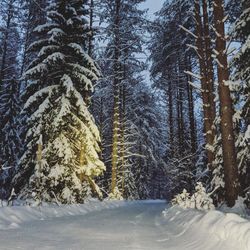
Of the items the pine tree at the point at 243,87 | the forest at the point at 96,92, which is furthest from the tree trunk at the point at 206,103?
the pine tree at the point at 243,87

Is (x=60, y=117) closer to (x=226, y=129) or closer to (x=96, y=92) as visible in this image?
(x=226, y=129)

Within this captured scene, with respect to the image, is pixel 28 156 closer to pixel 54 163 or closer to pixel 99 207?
pixel 54 163

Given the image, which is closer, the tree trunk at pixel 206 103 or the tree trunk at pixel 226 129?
the tree trunk at pixel 226 129

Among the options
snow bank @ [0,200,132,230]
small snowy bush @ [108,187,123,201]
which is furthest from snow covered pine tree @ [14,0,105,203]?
small snowy bush @ [108,187,123,201]

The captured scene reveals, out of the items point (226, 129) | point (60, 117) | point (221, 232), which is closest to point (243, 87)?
point (226, 129)

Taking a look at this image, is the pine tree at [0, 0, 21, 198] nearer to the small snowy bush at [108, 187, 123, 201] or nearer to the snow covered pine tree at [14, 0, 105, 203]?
the small snowy bush at [108, 187, 123, 201]

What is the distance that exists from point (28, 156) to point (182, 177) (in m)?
13.4

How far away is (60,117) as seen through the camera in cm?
1641

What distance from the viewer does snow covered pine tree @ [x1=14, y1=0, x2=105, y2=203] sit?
16328mm

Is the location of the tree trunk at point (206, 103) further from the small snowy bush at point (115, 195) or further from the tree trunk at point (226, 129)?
the small snowy bush at point (115, 195)

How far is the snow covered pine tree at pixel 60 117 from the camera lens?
16.3 metres

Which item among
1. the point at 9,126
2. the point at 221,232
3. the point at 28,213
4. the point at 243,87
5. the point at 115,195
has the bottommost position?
the point at 115,195

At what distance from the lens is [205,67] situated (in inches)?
620

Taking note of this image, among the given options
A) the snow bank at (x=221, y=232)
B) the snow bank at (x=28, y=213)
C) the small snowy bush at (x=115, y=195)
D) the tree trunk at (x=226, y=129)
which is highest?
the tree trunk at (x=226, y=129)
